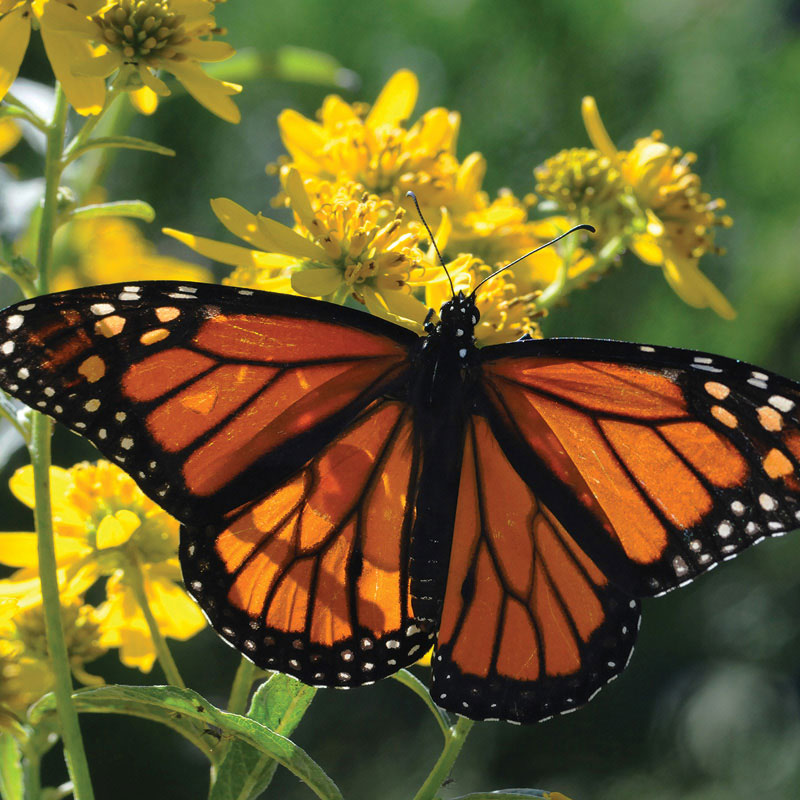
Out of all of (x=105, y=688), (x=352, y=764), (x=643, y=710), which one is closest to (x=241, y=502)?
(x=105, y=688)

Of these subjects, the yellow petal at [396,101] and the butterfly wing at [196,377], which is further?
the yellow petal at [396,101]

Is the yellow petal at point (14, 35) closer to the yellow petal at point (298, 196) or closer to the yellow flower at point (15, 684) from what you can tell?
the yellow petal at point (298, 196)

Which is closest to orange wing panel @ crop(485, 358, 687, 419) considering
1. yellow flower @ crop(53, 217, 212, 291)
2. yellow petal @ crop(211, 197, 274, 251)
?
yellow petal @ crop(211, 197, 274, 251)

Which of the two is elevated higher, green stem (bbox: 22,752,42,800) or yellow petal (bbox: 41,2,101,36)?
yellow petal (bbox: 41,2,101,36)

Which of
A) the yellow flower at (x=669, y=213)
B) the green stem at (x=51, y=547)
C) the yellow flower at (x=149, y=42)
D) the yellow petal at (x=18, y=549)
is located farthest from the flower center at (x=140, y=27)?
the yellow flower at (x=669, y=213)

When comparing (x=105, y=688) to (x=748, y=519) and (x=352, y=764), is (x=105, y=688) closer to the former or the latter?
(x=748, y=519)

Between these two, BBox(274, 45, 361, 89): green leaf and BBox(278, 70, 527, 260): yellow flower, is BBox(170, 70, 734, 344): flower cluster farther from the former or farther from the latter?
BBox(274, 45, 361, 89): green leaf

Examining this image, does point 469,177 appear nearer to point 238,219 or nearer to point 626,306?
point 238,219

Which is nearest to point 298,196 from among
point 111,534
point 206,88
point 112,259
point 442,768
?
point 206,88
